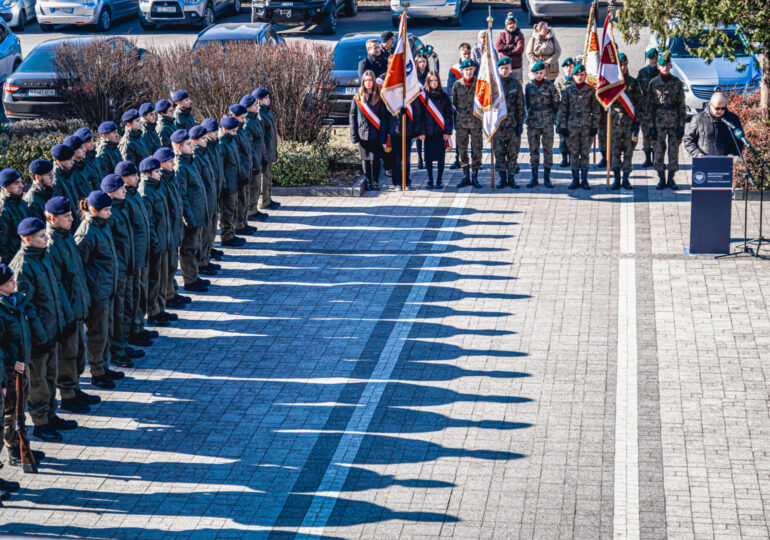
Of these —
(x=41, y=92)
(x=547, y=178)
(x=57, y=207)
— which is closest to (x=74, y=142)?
(x=57, y=207)

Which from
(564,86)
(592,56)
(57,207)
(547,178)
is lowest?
(547,178)

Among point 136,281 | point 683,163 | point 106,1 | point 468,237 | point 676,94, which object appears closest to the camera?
point 136,281

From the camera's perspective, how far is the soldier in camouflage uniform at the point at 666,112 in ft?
53.5

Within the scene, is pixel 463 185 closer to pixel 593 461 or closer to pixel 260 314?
pixel 260 314

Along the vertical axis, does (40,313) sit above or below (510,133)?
below

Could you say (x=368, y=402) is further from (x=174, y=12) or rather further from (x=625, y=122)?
(x=174, y=12)

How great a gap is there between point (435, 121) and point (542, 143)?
1.70m

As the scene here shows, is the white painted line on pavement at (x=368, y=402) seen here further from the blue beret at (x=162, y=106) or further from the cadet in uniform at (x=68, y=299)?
the blue beret at (x=162, y=106)

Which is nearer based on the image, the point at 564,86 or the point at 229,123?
the point at 229,123

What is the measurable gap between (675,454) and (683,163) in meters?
9.94

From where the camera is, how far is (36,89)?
20594mm

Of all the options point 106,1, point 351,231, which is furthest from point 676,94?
point 106,1

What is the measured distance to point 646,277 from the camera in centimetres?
1316

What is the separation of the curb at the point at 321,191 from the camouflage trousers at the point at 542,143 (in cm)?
274
